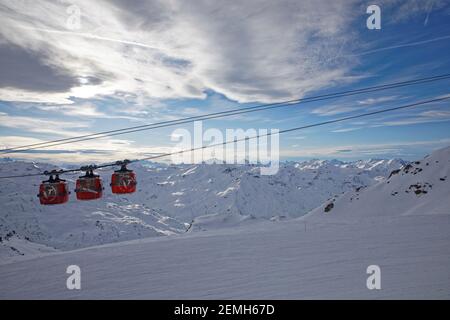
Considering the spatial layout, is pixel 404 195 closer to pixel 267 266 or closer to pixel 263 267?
pixel 267 266

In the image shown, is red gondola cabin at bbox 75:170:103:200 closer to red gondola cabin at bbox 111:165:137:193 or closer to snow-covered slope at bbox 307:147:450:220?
red gondola cabin at bbox 111:165:137:193

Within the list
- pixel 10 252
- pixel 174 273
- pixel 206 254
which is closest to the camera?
pixel 174 273

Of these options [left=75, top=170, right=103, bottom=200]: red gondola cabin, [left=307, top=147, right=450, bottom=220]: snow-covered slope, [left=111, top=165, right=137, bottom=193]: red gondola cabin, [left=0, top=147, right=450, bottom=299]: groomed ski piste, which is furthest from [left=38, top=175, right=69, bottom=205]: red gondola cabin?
[left=307, top=147, right=450, bottom=220]: snow-covered slope

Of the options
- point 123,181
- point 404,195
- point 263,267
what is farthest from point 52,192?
point 404,195

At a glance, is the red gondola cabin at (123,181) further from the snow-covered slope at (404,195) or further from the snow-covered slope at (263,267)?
the snow-covered slope at (404,195)

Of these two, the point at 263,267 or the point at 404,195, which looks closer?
the point at 263,267

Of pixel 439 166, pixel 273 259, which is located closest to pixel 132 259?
pixel 273 259

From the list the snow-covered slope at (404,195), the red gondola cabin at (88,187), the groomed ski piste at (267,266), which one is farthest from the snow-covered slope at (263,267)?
the snow-covered slope at (404,195)
